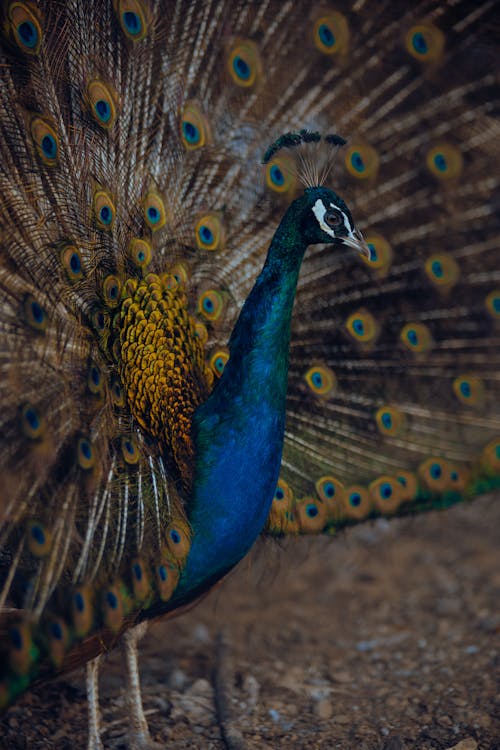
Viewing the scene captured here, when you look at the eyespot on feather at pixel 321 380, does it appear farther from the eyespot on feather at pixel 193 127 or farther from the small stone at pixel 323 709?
the small stone at pixel 323 709

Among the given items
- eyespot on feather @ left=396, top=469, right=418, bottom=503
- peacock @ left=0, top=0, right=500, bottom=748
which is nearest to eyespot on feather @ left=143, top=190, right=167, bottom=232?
peacock @ left=0, top=0, right=500, bottom=748

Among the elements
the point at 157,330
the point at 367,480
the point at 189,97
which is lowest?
Result: the point at 367,480

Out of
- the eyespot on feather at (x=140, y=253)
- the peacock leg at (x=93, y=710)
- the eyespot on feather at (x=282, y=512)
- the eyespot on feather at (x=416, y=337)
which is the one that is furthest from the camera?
the eyespot on feather at (x=416, y=337)

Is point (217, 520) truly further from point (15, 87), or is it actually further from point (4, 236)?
point (15, 87)

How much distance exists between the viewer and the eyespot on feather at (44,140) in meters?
1.88

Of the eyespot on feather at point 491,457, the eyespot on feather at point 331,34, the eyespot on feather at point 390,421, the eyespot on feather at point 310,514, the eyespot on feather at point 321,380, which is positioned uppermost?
the eyespot on feather at point 331,34

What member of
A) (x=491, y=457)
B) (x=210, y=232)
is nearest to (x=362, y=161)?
(x=210, y=232)

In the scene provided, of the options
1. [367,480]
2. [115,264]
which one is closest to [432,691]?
[367,480]

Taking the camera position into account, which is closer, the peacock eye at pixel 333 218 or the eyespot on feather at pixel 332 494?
the peacock eye at pixel 333 218

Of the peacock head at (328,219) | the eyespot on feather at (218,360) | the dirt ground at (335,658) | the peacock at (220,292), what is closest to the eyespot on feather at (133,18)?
the peacock at (220,292)

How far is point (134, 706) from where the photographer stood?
2.30 meters

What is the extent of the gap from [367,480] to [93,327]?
3.83 feet

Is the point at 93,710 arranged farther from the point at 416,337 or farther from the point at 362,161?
the point at 362,161

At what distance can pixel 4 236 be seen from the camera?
6.02 feet
